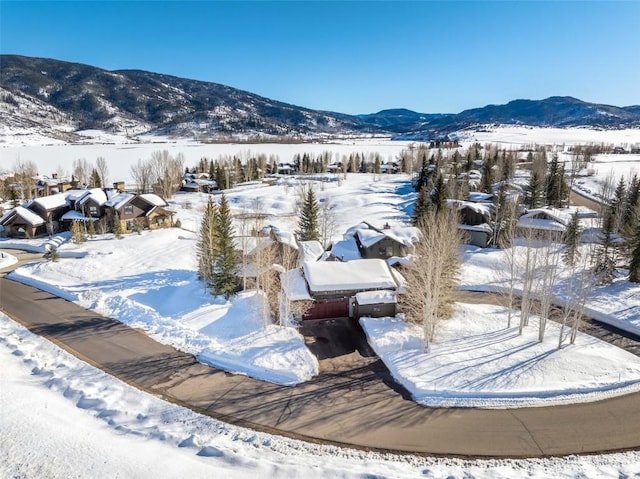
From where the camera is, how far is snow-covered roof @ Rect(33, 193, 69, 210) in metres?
49.6

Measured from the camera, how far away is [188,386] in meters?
18.6

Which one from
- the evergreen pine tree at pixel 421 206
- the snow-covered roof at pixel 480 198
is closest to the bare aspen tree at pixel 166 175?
the evergreen pine tree at pixel 421 206

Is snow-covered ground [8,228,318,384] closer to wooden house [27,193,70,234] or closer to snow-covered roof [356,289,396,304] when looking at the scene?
snow-covered roof [356,289,396,304]

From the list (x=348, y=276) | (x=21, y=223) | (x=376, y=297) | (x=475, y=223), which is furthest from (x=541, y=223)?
(x=21, y=223)

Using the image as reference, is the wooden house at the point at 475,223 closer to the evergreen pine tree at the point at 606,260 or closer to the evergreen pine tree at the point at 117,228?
the evergreen pine tree at the point at 606,260

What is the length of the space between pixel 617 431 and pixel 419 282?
1174cm

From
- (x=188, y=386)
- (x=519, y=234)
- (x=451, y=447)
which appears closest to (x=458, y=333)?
Answer: (x=451, y=447)

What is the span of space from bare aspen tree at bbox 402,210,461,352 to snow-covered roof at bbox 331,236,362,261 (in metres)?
11.7

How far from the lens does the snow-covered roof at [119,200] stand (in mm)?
49250

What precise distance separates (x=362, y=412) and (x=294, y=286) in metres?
12.2

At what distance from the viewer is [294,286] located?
28.0m

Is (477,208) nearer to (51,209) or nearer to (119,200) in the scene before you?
(119,200)

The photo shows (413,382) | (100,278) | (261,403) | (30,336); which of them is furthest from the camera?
(100,278)

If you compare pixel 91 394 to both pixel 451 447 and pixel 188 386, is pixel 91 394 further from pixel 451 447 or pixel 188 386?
pixel 451 447
